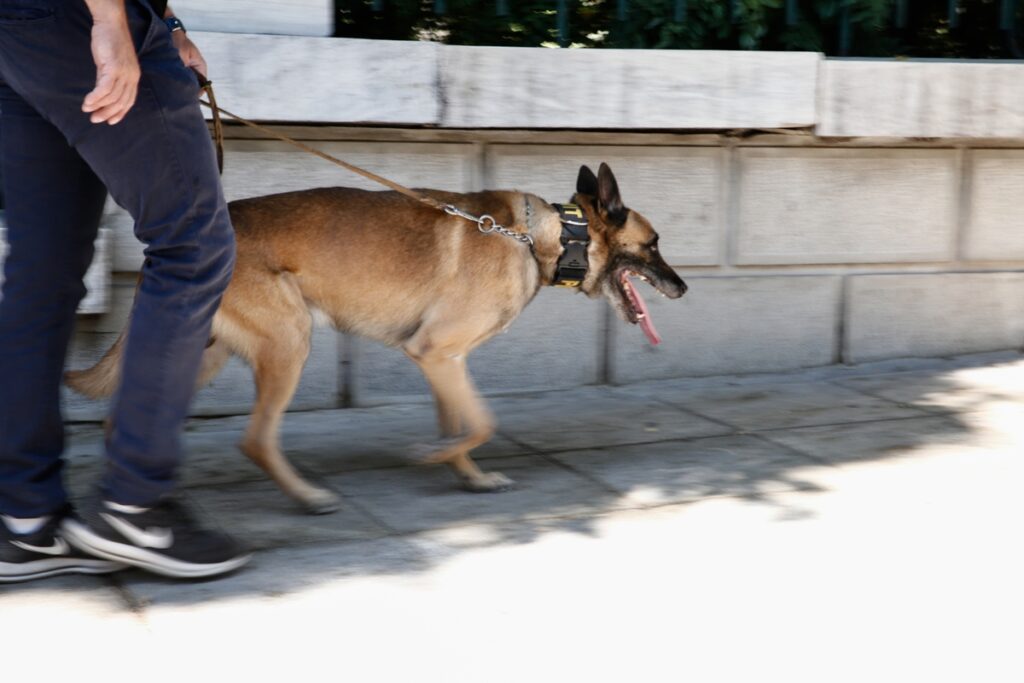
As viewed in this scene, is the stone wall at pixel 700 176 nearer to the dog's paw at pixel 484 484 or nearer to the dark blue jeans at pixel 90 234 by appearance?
the dog's paw at pixel 484 484

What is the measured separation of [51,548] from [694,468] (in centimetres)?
238

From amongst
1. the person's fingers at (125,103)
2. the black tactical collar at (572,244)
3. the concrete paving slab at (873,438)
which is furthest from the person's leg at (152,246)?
the concrete paving slab at (873,438)

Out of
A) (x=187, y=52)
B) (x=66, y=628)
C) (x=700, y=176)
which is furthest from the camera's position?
(x=700, y=176)

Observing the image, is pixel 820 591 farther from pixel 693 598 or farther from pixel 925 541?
pixel 925 541

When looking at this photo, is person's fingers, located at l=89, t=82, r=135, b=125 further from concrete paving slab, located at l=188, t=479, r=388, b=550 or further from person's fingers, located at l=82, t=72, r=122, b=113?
concrete paving slab, located at l=188, t=479, r=388, b=550

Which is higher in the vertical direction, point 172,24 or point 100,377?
point 172,24

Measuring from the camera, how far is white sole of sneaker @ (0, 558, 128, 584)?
327 cm

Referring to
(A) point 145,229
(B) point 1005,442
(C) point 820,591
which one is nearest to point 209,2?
(A) point 145,229

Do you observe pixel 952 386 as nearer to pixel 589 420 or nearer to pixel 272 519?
pixel 589 420

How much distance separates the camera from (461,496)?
169 inches

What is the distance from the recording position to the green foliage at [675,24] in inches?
234

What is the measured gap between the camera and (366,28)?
234 inches

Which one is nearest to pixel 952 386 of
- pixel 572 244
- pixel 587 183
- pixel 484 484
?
pixel 587 183

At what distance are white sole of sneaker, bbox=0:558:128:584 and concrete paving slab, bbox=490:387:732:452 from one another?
2022mm
